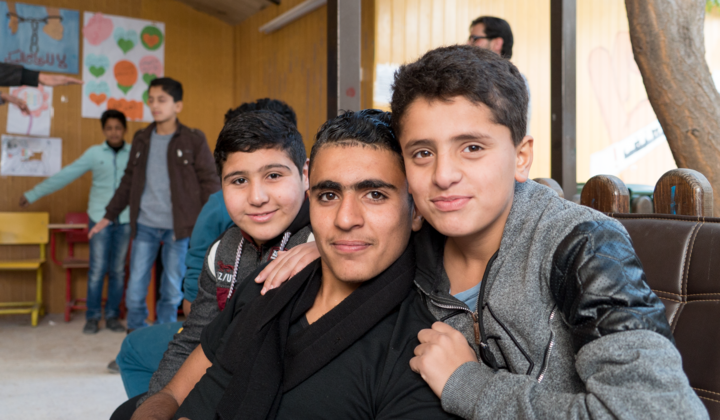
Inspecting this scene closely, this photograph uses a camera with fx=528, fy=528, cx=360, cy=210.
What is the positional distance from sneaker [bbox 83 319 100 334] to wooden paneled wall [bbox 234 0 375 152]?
2.47 metres

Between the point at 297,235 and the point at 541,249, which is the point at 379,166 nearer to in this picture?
the point at 541,249

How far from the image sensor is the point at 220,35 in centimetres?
630

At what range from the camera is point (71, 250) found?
5.15m

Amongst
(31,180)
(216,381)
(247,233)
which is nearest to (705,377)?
(216,381)

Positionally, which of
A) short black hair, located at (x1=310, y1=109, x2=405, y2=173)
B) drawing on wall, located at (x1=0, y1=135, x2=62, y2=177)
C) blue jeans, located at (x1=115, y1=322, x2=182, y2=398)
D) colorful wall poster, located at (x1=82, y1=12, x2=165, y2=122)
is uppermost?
colorful wall poster, located at (x1=82, y1=12, x2=165, y2=122)

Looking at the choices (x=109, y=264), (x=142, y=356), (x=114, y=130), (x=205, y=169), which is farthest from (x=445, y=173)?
(x=109, y=264)

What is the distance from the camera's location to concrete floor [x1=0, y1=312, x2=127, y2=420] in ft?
9.27

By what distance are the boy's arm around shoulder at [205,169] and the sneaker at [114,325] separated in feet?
5.54

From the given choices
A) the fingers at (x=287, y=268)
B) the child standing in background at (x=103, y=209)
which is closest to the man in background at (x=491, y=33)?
the fingers at (x=287, y=268)

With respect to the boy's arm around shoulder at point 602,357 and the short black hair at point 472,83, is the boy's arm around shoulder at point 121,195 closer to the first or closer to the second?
the short black hair at point 472,83

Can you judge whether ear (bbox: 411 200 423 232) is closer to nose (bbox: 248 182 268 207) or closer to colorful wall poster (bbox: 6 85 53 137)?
nose (bbox: 248 182 268 207)

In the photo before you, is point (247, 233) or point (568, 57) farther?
point (568, 57)

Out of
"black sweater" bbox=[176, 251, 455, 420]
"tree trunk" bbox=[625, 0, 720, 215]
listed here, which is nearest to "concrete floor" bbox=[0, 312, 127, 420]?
"black sweater" bbox=[176, 251, 455, 420]

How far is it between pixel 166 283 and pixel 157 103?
1.24 meters
